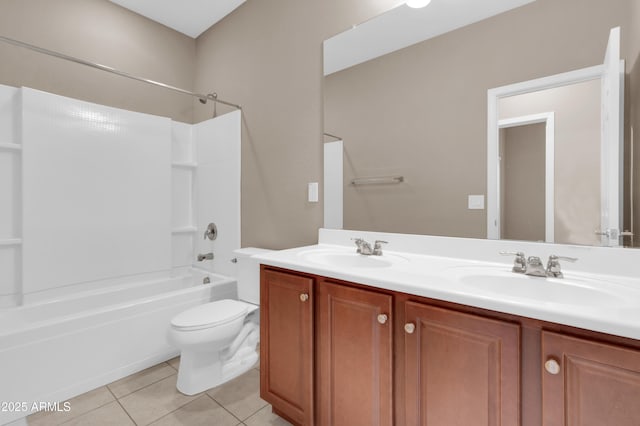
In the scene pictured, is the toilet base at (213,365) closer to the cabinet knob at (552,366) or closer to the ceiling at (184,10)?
the cabinet knob at (552,366)

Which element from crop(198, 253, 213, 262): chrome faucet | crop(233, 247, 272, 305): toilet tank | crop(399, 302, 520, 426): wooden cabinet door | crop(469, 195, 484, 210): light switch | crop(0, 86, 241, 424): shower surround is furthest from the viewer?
crop(198, 253, 213, 262): chrome faucet

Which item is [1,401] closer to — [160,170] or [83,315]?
[83,315]

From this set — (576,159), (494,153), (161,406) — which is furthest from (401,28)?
(161,406)

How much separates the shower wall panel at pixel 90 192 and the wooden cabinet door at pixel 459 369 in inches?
95.2

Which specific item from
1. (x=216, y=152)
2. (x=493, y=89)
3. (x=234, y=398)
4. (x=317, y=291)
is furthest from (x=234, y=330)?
(x=493, y=89)

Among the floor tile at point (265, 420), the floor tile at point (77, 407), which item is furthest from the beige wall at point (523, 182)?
the floor tile at point (77, 407)

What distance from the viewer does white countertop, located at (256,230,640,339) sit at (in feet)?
2.27

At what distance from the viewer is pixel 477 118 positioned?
1355 millimetres

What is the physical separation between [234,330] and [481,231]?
1.43m

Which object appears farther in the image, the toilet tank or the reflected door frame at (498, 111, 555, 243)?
the toilet tank

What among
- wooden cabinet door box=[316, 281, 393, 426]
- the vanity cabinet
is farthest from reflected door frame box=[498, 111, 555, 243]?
wooden cabinet door box=[316, 281, 393, 426]

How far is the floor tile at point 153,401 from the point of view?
4.88 feet

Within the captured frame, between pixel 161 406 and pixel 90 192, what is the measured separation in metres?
1.67

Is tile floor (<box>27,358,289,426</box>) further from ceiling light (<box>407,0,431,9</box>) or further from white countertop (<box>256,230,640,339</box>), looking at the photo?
ceiling light (<box>407,0,431,9</box>)
